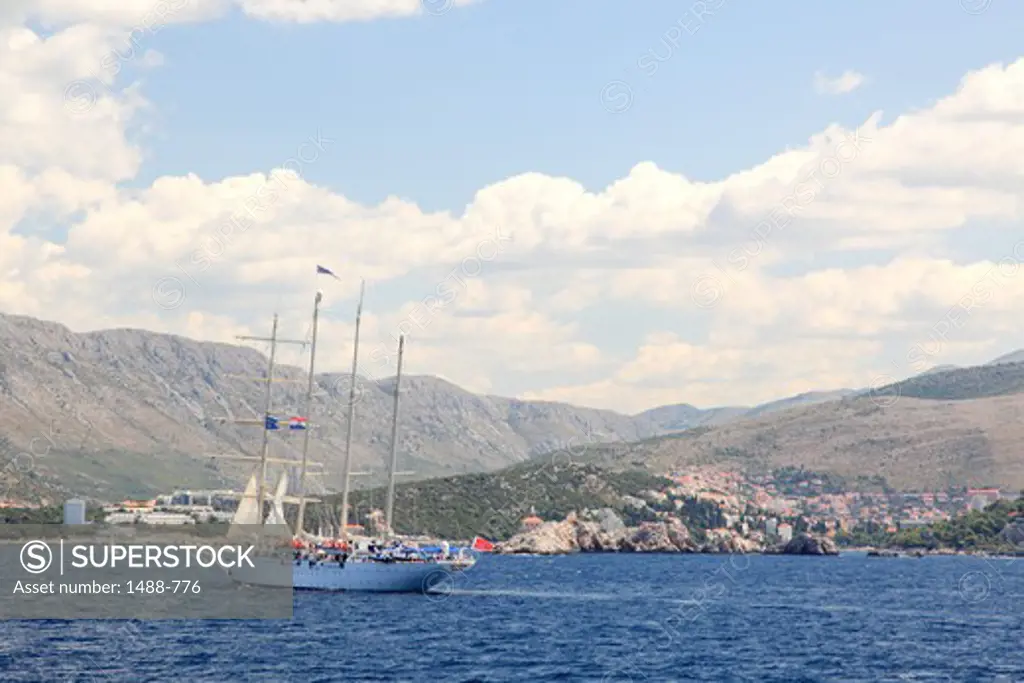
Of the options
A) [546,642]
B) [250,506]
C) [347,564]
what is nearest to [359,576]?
[347,564]

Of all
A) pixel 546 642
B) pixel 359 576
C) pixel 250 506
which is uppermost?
A: pixel 250 506

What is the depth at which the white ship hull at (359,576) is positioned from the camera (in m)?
140

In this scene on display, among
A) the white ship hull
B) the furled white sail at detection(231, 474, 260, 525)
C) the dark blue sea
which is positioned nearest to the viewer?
the dark blue sea

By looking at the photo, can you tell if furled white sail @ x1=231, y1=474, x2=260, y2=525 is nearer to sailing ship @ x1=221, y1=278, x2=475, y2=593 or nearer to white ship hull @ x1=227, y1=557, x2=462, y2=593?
sailing ship @ x1=221, y1=278, x2=475, y2=593

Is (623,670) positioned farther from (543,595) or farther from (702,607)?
(543,595)

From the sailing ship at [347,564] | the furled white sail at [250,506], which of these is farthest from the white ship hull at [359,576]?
the furled white sail at [250,506]

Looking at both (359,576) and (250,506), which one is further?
(250,506)

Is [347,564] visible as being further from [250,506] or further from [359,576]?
[250,506]

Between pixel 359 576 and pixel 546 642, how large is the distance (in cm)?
4893

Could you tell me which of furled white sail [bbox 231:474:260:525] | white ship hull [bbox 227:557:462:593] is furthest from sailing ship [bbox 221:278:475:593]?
furled white sail [bbox 231:474:260:525]

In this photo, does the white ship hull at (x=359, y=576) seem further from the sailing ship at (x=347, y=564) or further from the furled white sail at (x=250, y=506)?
the furled white sail at (x=250, y=506)

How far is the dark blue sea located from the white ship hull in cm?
327

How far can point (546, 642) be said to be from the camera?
3745 inches

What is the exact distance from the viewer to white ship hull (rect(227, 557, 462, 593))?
140 m
